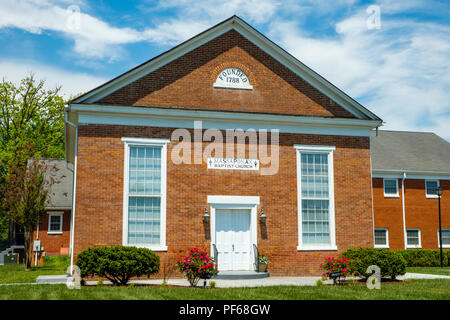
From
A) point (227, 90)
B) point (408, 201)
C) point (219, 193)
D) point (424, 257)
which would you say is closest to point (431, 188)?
point (408, 201)

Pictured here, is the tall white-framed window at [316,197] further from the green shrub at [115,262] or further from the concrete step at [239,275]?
the green shrub at [115,262]

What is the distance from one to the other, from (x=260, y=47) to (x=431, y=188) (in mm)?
18931

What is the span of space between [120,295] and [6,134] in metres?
34.5

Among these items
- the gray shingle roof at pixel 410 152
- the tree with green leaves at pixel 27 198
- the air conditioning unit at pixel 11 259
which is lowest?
the air conditioning unit at pixel 11 259

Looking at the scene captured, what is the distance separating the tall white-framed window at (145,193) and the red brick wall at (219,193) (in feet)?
0.71

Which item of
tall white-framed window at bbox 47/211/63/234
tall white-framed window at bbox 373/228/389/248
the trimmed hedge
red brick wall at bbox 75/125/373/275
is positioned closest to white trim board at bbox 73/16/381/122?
red brick wall at bbox 75/125/373/275

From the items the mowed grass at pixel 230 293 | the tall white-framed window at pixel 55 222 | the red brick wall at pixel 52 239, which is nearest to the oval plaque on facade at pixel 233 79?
the mowed grass at pixel 230 293

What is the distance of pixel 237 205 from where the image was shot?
17656mm

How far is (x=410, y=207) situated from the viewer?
3142cm

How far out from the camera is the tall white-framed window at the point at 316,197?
59.7ft

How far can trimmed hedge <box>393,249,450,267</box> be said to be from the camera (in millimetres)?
28500
